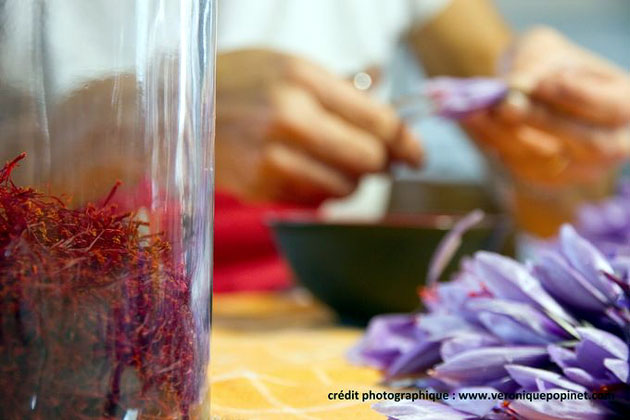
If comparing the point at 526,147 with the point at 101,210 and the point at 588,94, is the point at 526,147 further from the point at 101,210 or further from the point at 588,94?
the point at 101,210

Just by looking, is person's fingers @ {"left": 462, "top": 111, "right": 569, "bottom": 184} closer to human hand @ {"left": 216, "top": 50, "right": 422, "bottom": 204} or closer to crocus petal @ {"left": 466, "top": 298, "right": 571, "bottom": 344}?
human hand @ {"left": 216, "top": 50, "right": 422, "bottom": 204}

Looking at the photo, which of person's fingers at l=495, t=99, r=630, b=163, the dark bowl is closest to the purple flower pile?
the dark bowl

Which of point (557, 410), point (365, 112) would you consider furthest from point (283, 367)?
point (365, 112)

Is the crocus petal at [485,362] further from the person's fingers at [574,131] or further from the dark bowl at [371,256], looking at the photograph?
the person's fingers at [574,131]

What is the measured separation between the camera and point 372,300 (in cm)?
47

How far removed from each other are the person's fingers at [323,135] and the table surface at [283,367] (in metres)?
0.13

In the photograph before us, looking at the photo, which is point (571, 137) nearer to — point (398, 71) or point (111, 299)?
point (111, 299)

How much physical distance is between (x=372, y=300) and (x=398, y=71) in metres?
1.04

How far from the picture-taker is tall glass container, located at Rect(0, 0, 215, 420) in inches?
7.2

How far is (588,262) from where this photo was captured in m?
0.24

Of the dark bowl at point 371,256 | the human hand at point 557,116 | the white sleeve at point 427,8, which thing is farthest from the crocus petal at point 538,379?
the white sleeve at point 427,8

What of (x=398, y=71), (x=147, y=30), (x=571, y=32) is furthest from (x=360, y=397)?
(x=571, y=32)

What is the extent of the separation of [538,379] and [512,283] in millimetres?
47

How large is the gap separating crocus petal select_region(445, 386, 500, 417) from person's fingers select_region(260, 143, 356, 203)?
0.29m
